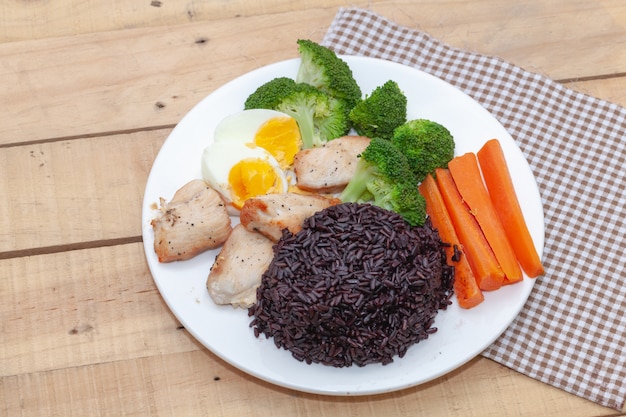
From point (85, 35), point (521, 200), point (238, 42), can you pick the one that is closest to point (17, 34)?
point (85, 35)

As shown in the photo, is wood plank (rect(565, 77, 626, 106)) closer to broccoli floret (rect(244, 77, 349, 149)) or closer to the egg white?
broccoli floret (rect(244, 77, 349, 149))

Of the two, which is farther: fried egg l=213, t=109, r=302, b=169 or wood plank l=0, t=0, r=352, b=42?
wood plank l=0, t=0, r=352, b=42

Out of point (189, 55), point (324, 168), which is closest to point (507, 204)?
point (324, 168)

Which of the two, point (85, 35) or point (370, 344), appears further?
point (85, 35)

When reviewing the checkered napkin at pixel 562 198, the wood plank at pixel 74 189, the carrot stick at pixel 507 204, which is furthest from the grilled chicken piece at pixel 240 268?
the checkered napkin at pixel 562 198

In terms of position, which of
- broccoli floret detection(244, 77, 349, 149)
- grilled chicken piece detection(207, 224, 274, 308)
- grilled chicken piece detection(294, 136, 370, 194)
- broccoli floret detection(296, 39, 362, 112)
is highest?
broccoli floret detection(296, 39, 362, 112)

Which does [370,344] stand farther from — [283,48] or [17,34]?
[17,34]

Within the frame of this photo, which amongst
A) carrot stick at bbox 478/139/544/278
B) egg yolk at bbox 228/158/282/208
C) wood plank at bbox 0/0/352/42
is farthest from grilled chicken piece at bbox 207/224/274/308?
wood plank at bbox 0/0/352/42
